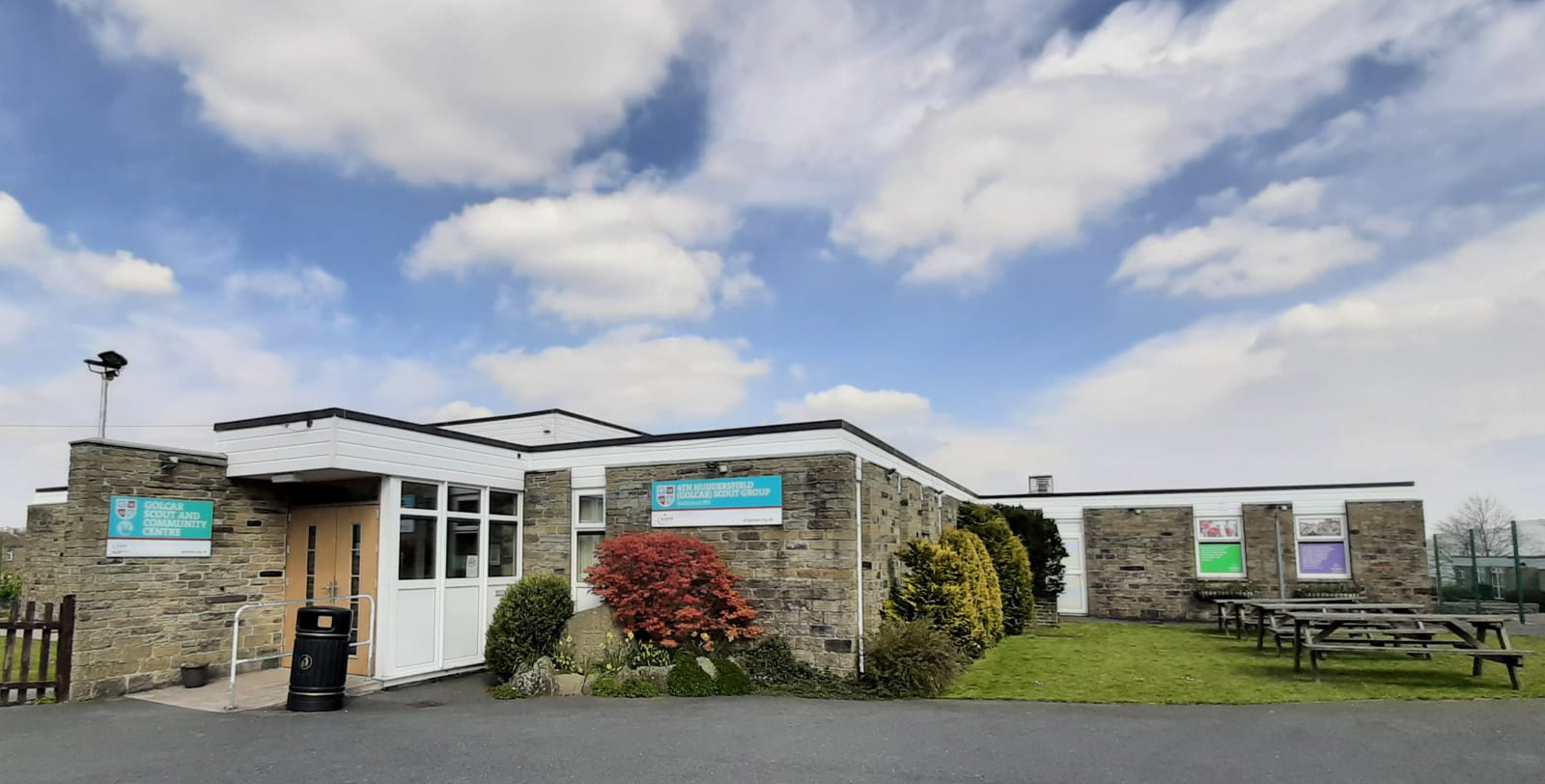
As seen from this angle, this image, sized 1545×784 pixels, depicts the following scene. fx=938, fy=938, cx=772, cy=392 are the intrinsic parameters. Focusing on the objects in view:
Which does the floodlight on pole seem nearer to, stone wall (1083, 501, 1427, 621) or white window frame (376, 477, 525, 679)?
white window frame (376, 477, 525, 679)

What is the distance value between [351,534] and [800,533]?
18.1ft

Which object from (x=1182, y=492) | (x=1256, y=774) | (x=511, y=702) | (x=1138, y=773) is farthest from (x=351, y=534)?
(x=1182, y=492)

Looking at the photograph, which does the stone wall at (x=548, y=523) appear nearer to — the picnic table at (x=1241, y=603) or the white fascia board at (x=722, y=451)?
the white fascia board at (x=722, y=451)

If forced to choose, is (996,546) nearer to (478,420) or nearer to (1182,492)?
(1182,492)

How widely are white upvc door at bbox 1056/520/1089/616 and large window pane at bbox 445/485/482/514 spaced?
1359cm

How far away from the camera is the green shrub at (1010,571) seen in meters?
16.9

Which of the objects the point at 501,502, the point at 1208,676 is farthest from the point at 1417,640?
the point at 501,502

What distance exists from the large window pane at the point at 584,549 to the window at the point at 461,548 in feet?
4.35

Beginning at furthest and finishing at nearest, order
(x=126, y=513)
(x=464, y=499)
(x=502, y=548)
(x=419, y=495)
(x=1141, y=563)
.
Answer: (x=1141, y=563) < (x=502, y=548) < (x=464, y=499) < (x=419, y=495) < (x=126, y=513)

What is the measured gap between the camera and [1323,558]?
748 inches

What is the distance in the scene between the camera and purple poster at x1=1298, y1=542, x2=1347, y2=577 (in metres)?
18.9

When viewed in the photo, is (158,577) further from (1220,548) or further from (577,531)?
(1220,548)

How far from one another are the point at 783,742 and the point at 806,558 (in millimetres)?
3415

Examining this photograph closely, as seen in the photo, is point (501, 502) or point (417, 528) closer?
point (417, 528)
